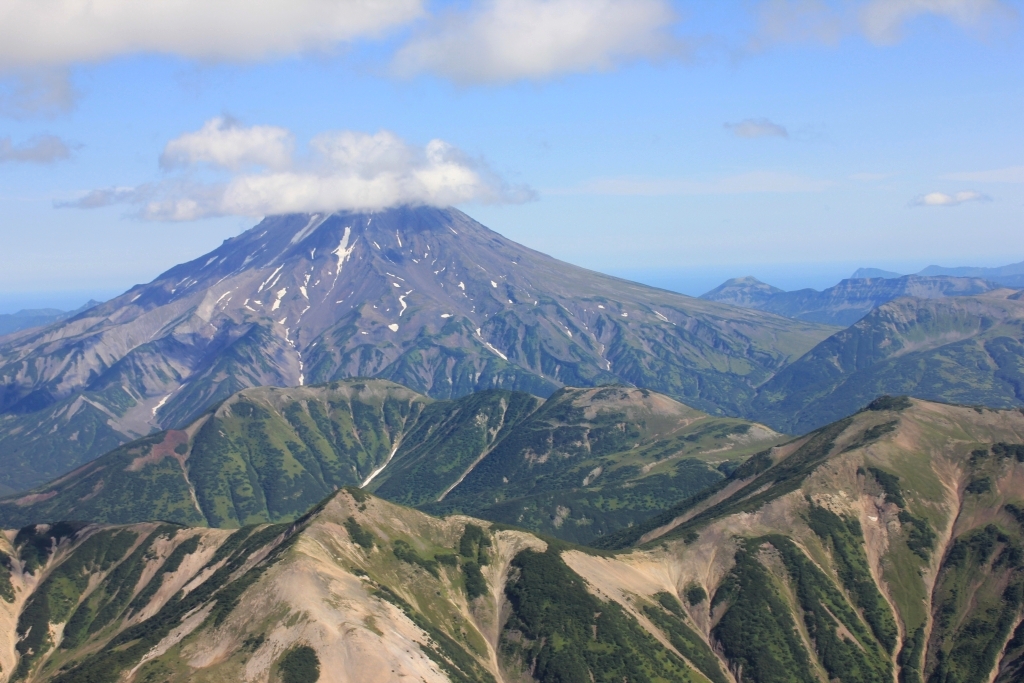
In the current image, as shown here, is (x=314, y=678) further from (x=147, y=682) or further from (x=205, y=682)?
(x=147, y=682)

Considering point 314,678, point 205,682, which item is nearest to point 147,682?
point 205,682
